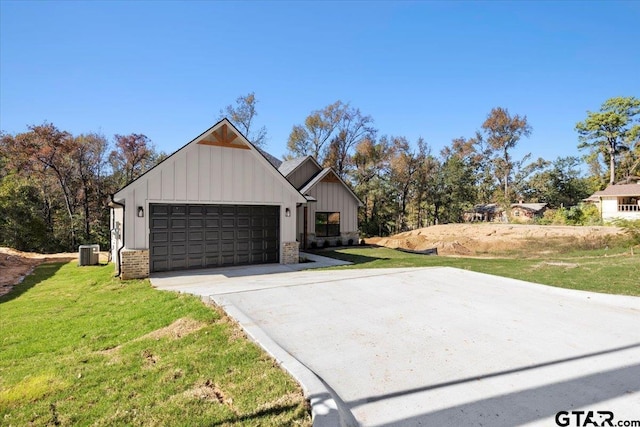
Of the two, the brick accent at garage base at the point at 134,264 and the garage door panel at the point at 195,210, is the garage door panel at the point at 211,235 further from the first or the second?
the brick accent at garage base at the point at 134,264

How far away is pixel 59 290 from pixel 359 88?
2220cm

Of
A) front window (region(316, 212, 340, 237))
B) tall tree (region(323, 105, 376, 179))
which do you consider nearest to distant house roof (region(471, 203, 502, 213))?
tall tree (region(323, 105, 376, 179))

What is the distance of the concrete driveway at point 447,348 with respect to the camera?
2.99 metres

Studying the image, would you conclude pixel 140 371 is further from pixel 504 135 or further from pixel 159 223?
pixel 504 135

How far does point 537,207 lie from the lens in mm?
36188

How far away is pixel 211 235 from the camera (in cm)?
1116

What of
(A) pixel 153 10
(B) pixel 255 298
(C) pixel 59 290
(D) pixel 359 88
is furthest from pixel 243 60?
(B) pixel 255 298

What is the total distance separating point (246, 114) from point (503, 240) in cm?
2674

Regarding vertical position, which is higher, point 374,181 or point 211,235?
point 374,181

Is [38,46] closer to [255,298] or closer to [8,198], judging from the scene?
[8,198]

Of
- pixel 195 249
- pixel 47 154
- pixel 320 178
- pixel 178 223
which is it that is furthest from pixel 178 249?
pixel 47 154

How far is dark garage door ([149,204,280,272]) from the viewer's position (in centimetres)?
1034

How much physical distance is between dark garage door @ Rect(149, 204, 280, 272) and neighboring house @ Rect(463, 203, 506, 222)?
31735 mm

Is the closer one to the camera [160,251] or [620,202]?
[160,251]
